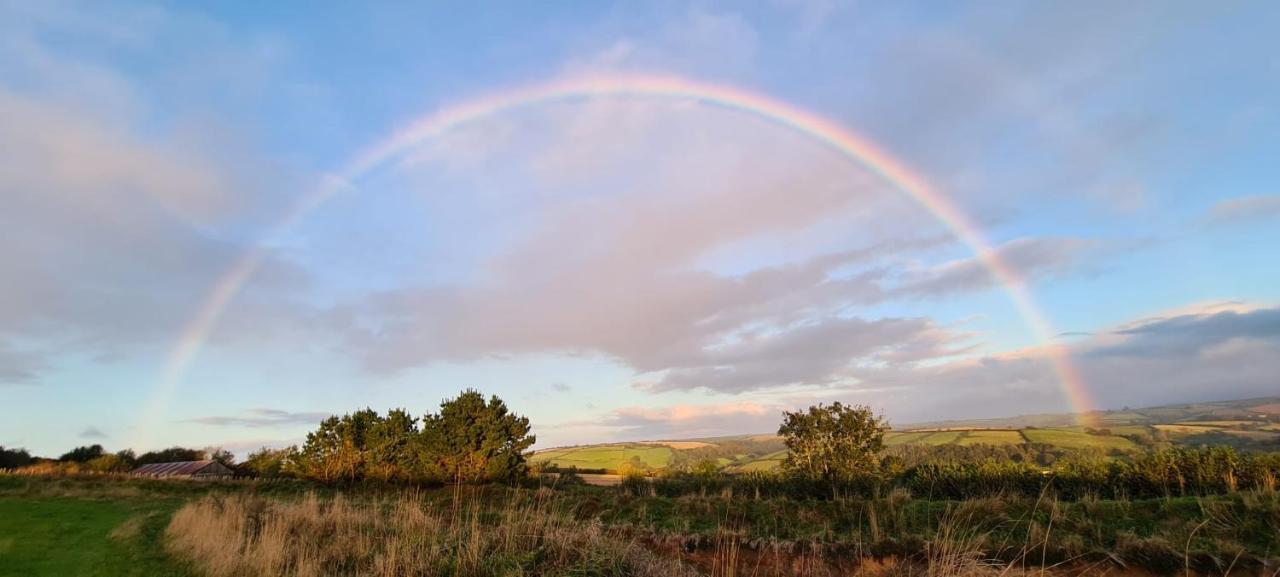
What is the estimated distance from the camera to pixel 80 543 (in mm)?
18578

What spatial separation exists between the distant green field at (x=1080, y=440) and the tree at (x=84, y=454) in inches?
4661

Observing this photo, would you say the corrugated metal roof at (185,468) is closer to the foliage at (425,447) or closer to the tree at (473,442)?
the foliage at (425,447)

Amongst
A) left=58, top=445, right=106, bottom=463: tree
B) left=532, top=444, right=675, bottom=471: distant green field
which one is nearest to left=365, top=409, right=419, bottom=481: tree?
left=532, top=444, right=675, bottom=471: distant green field

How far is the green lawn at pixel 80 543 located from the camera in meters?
14.0

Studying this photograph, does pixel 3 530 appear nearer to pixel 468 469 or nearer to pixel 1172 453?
pixel 468 469

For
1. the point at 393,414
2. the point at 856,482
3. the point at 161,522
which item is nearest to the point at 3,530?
the point at 161,522

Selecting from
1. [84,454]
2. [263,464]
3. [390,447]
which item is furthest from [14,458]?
[390,447]

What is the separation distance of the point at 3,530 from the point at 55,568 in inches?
422

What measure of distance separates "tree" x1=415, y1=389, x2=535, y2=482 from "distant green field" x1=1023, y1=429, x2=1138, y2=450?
34939 millimetres

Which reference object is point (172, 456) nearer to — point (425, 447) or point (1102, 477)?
point (425, 447)

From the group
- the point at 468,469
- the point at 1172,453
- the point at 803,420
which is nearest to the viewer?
the point at 1172,453

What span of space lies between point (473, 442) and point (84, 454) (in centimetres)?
9027

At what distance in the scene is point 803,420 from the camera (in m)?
29.9

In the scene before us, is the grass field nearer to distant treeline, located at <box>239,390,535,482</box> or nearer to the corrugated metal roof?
distant treeline, located at <box>239,390,535,482</box>
